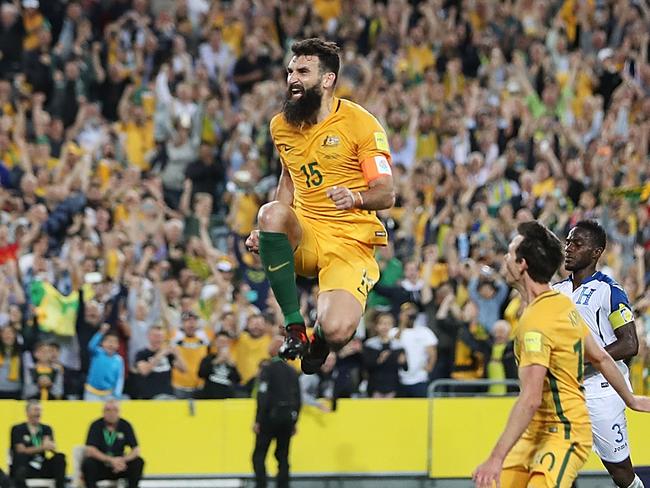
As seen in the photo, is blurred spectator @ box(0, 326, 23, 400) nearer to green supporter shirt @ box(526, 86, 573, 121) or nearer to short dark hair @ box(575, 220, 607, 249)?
short dark hair @ box(575, 220, 607, 249)

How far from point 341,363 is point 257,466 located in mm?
1542

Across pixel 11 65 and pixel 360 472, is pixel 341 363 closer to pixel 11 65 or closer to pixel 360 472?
pixel 360 472

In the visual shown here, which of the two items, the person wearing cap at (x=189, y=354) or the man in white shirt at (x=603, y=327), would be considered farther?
the person wearing cap at (x=189, y=354)

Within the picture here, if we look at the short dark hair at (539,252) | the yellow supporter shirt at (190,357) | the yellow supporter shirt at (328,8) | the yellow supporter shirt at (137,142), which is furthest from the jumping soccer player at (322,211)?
the yellow supporter shirt at (328,8)

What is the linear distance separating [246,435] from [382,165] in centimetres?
616

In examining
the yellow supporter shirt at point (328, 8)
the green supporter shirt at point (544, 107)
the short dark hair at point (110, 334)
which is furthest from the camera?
the yellow supporter shirt at point (328, 8)

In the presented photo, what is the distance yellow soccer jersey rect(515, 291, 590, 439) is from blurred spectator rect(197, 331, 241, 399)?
22.3 ft

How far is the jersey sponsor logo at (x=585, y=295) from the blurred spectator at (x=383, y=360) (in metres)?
4.80

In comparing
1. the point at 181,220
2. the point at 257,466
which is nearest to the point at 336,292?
the point at 257,466

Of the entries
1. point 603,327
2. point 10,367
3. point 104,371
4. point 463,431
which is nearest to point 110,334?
point 104,371

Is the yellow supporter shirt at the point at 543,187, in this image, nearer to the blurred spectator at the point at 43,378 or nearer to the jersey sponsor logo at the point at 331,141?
the blurred spectator at the point at 43,378

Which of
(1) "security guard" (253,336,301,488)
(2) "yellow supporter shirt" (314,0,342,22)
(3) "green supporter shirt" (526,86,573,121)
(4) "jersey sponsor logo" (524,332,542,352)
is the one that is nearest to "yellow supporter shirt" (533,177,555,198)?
(3) "green supporter shirt" (526,86,573,121)

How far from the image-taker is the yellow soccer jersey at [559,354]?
22.3 feet

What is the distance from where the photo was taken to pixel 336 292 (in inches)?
316
